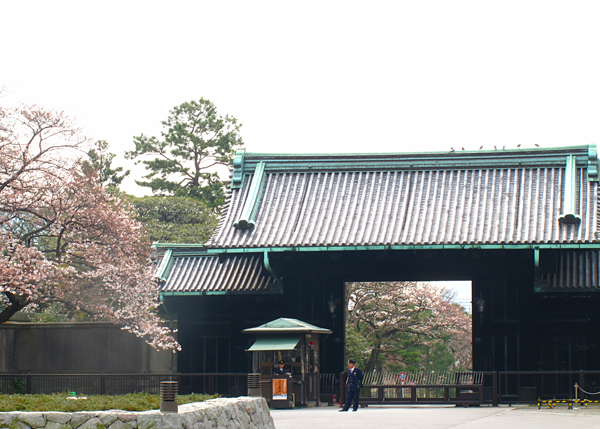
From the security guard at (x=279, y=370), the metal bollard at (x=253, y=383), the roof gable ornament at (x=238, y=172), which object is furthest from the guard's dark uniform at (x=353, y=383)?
the roof gable ornament at (x=238, y=172)

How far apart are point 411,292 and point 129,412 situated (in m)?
32.4

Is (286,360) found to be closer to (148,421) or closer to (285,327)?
(285,327)

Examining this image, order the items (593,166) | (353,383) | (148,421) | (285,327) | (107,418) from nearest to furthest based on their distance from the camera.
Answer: (148,421) < (107,418) < (353,383) < (285,327) < (593,166)

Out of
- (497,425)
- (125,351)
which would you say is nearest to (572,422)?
(497,425)

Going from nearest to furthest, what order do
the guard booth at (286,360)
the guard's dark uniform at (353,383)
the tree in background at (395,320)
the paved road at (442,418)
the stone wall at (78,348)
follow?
1. the paved road at (442,418)
2. the guard's dark uniform at (353,383)
3. the guard booth at (286,360)
4. the stone wall at (78,348)
5. the tree in background at (395,320)

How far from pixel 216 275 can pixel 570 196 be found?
39.0ft

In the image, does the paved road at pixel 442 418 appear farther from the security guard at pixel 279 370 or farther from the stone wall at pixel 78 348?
the stone wall at pixel 78 348

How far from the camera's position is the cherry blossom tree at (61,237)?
24391 mm

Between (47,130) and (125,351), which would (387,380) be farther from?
(47,130)

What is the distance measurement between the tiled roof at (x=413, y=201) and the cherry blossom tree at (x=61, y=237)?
403cm

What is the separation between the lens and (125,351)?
32.8 m

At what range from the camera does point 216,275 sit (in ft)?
89.8


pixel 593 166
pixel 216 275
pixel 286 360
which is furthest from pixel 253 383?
pixel 593 166

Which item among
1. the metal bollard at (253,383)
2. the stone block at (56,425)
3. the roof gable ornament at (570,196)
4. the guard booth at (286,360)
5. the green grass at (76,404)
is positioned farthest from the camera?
the roof gable ornament at (570,196)
